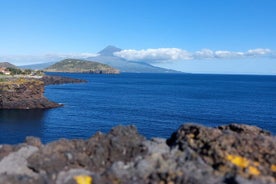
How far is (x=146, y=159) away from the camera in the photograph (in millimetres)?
23781

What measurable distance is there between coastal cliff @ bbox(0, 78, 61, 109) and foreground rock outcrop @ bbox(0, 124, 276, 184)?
8734 cm

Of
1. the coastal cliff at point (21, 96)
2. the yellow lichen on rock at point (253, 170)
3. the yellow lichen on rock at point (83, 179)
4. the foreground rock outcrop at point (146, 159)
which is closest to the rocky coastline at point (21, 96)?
the coastal cliff at point (21, 96)

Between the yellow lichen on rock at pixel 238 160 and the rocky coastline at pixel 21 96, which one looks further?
the rocky coastline at pixel 21 96

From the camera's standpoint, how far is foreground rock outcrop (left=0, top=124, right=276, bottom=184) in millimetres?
21516

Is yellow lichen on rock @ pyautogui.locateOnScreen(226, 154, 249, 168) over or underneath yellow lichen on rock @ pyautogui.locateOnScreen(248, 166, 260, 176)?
over

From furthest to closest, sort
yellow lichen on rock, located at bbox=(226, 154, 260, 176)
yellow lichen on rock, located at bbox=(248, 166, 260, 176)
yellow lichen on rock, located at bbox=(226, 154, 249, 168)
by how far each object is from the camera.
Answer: yellow lichen on rock, located at bbox=(226, 154, 249, 168) → yellow lichen on rock, located at bbox=(226, 154, 260, 176) → yellow lichen on rock, located at bbox=(248, 166, 260, 176)

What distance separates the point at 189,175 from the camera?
21.2 meters

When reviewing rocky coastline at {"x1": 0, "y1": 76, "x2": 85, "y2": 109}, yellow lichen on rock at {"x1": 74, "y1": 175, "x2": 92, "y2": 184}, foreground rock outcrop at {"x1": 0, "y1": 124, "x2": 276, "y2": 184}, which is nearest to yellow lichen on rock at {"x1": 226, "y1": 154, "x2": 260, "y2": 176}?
foreground rock outcrop at {"x1": 0, "y1": 124, "x2": 276, "y2": 184}

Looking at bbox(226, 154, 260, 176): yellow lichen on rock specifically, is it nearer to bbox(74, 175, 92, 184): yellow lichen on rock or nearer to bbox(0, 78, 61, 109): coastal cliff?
bbox(74, 175, 92, 184): yellow lichen on rock

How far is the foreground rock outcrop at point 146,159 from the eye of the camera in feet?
70.6

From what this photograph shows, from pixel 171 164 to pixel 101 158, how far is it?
5.31 metres

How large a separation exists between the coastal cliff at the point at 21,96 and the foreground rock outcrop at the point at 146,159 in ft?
287

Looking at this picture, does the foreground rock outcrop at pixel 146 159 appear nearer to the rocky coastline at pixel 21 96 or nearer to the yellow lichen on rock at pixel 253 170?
the yellow lichen on rock at pixel 253 170

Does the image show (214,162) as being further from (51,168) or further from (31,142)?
(31,142)
